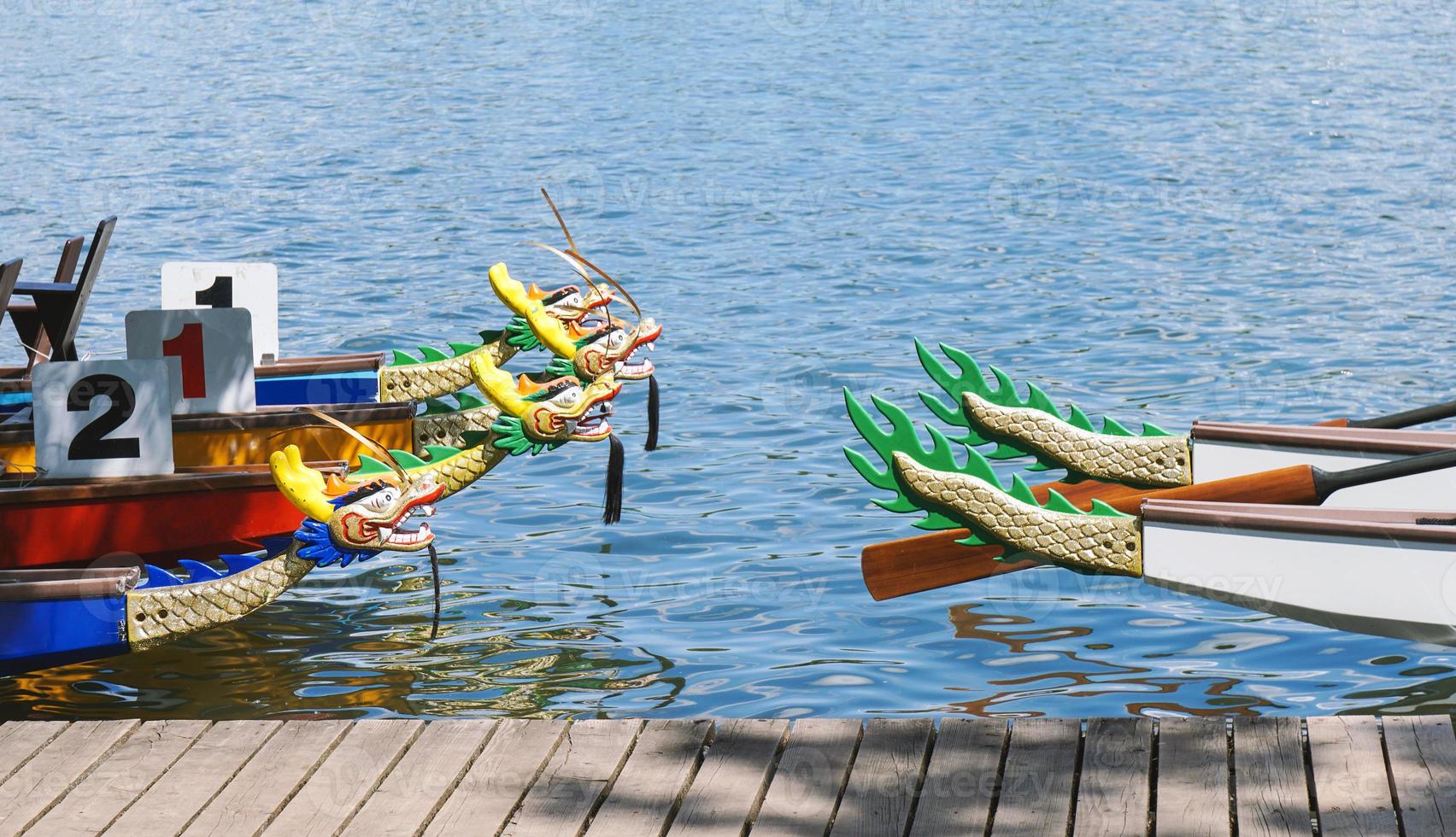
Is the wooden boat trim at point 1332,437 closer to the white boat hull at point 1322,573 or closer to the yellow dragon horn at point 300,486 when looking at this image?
the white boat hull at point 1322,573

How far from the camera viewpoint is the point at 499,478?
9.80 m

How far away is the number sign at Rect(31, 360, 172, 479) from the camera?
625cm

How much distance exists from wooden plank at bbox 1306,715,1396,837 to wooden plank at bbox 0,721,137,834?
3327 millimetres

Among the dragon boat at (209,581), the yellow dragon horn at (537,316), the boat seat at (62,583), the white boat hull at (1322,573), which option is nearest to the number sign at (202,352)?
the dragon boat at (209,581)

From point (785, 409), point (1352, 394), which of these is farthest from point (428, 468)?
point (1352, 394)

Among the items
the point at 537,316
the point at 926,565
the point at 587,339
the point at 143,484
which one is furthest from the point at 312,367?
the point at 926,565

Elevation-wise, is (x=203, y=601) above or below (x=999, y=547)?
below

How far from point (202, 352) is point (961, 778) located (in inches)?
167

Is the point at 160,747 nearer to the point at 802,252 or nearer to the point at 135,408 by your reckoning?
the point at 135,408

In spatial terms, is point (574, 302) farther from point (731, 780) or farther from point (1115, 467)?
point (731, 780)

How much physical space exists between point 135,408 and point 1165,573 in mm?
3894

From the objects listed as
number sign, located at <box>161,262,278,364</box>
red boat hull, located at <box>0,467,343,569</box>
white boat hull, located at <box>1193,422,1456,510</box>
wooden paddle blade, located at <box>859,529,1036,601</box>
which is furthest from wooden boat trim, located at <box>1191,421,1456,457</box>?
number sign, located at <box>161,262,278,364</box>

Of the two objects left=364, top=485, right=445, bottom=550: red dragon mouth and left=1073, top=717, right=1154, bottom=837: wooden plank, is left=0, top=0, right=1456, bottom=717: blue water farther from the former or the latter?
left=1073, top=717, right=1154, bottom=837: wooden plank

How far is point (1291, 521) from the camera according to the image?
18.8 ft
